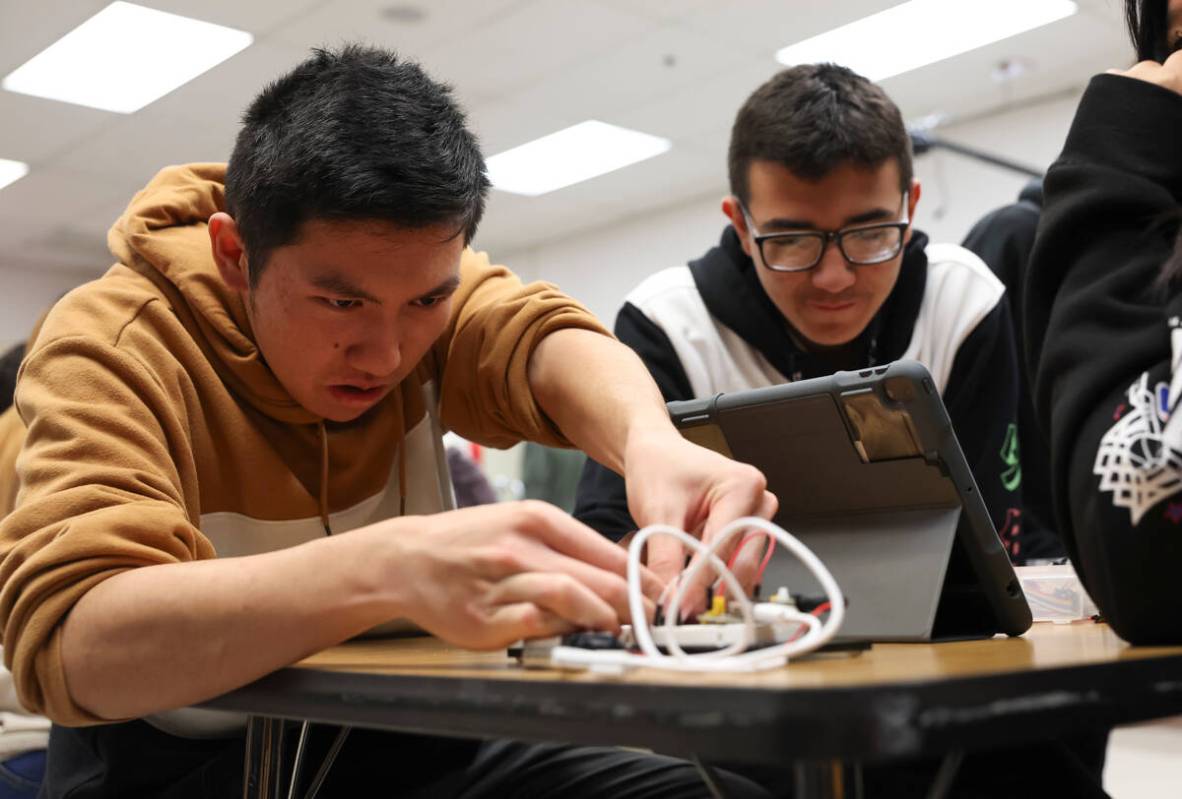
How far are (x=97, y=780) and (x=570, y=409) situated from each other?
0.58 m

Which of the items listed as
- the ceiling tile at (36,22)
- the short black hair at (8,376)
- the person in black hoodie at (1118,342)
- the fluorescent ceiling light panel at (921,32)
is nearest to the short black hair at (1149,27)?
the person in black hoodie at (1118,342)

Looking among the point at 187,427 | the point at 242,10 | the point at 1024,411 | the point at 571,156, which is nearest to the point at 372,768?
the point at 187,427

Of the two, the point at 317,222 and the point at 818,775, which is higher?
the point at 317,222

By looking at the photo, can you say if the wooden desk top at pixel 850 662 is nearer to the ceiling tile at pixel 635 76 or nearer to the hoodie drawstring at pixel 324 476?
the hoodie drawstring at pixel 324 476

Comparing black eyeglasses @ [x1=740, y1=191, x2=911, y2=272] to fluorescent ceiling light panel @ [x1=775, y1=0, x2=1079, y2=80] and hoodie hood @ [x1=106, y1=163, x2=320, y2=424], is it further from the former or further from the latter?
fluorescent ceiling light panel @ [x1=775, y1=0, x2=1079, y2=80]

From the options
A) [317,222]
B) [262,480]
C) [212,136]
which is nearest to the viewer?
[317,222]

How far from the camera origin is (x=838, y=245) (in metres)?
1.84

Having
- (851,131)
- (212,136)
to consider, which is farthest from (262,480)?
(212,136)

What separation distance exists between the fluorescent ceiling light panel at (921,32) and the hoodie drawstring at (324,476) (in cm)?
366

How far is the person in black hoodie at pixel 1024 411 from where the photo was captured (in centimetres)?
191

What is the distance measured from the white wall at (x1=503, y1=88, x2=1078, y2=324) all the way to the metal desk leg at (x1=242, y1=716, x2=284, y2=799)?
5394 mm

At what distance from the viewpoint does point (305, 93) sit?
1.20 m

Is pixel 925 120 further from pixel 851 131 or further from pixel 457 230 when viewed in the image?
pixel 457 230

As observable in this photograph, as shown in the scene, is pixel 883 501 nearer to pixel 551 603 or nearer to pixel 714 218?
pixel 551 603
